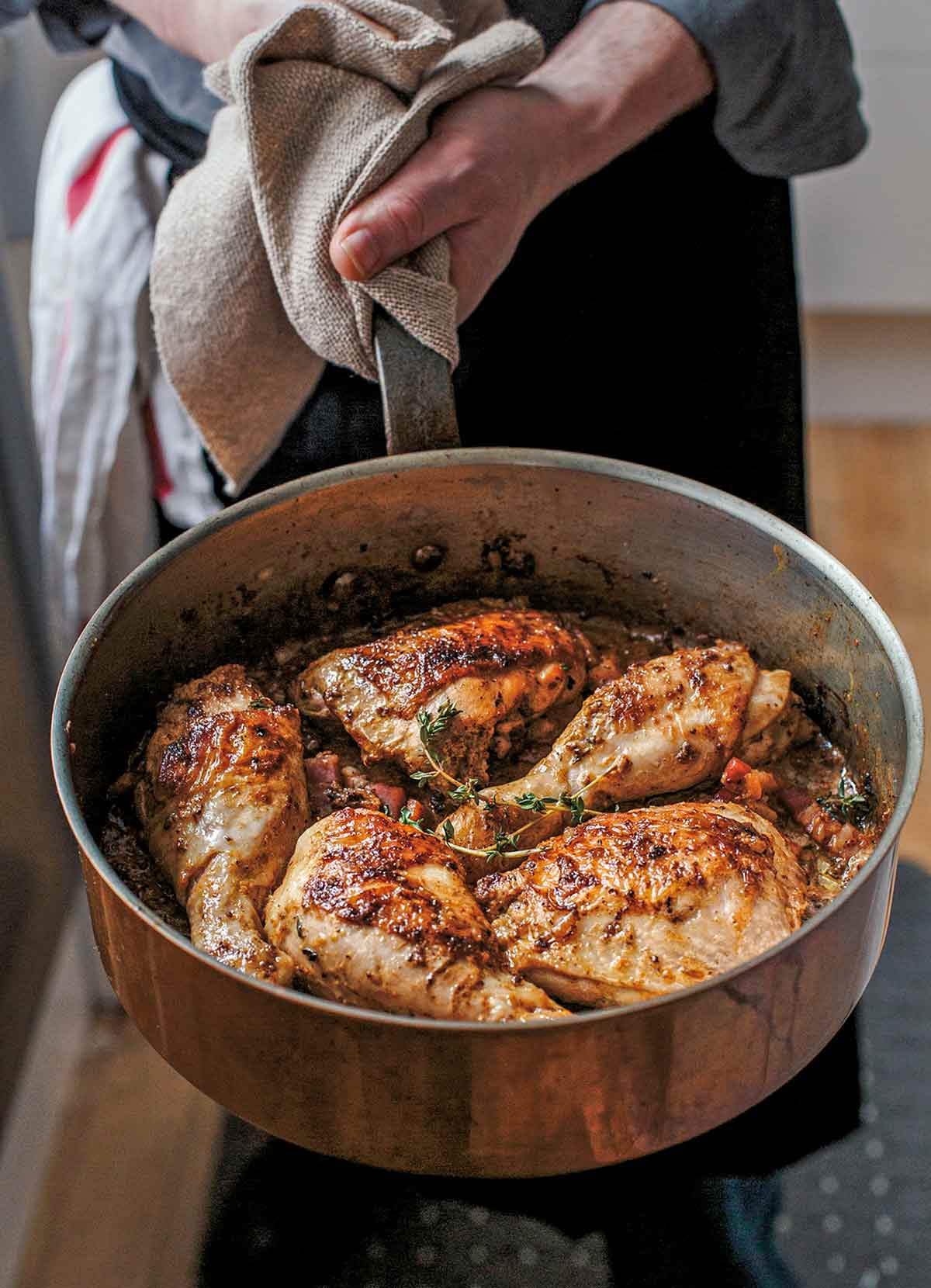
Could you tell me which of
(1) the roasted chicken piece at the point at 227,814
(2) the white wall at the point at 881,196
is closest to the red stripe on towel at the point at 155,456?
(1) the roasted chicken piece at the point at 227,814

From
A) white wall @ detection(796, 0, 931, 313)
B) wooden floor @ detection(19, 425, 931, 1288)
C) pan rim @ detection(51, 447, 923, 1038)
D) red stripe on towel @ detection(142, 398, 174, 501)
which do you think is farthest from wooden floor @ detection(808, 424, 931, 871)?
pan rim @ detection(51, 447, 923, 1038)

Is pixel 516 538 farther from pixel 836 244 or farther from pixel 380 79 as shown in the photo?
pixel 836 244

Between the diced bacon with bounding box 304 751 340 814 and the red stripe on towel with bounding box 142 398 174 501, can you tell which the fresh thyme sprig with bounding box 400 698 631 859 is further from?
the red stripe on towel with bounding box 142 398 174 501

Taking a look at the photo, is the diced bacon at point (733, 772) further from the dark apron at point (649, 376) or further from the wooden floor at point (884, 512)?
the wooden floor at point (884, 512)

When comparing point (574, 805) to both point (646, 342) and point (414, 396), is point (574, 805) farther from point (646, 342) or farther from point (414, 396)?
point (646, 342)

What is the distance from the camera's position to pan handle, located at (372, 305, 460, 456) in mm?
797

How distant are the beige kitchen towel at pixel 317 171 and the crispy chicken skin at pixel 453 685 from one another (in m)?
0.18

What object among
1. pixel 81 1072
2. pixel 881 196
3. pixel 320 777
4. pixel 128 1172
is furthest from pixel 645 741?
pixel 881 196

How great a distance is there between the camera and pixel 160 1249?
4.59ft

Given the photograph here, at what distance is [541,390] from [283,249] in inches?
14.3

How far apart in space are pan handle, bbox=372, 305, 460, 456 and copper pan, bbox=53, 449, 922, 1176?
2cm

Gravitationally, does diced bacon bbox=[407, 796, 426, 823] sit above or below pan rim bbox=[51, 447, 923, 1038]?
below

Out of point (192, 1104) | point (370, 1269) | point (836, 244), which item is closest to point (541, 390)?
point (370, 1269)

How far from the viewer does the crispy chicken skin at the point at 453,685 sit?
0.73m
